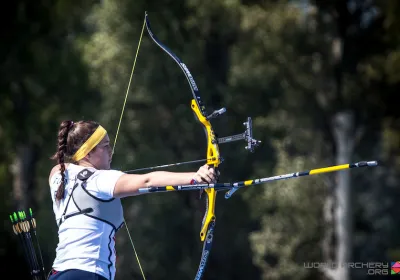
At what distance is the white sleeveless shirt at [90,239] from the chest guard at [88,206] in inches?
0.7

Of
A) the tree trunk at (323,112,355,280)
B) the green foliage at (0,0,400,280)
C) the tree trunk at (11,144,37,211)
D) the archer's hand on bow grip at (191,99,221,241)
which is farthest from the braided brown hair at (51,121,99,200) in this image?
the tree trunk at (11,144,37,211)

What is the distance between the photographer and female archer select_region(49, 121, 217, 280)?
3.91 metres

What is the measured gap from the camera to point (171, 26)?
62.5 feet

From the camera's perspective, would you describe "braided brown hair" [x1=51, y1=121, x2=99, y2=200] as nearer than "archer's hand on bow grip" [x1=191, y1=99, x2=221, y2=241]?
Yes

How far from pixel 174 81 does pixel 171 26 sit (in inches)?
47.0

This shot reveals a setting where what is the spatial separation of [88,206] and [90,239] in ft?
0.48

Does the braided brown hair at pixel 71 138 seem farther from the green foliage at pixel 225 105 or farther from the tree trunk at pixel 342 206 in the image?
the tree trunk at pixel 342 206

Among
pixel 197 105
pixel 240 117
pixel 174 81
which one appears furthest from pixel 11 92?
pixel 197 105

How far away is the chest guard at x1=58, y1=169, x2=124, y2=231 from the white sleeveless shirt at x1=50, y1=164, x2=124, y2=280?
0.06 feet

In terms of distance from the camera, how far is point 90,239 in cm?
398

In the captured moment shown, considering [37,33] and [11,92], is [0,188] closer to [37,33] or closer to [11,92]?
[11,92]

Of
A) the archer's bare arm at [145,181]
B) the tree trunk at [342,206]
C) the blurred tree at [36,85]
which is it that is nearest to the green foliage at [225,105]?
the blurred tree at [36,85]

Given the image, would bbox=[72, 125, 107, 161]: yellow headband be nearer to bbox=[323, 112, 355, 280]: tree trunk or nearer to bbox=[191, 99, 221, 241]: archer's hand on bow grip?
bbox=[191, 99, 221, 241]: archer's hand on bow grip

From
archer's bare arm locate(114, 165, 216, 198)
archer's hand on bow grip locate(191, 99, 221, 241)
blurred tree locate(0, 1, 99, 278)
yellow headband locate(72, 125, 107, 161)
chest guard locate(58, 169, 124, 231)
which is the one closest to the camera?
archer's bare arm locate(114, 165, 216, 198)
